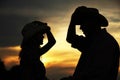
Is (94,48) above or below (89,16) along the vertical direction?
below

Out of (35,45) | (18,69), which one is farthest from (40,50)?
(18,69)

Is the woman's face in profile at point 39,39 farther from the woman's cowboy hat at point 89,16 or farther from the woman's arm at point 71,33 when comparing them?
the woman's cowboy hat at point 89,16

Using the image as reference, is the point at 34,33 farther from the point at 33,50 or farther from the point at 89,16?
the point at 89,16

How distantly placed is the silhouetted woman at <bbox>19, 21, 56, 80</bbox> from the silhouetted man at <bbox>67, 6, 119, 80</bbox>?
216 centimetres

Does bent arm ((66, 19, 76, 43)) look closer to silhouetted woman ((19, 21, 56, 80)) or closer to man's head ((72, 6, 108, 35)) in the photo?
man's head ((72, 6, 108, 35))

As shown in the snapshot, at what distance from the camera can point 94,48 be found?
767 centimetres

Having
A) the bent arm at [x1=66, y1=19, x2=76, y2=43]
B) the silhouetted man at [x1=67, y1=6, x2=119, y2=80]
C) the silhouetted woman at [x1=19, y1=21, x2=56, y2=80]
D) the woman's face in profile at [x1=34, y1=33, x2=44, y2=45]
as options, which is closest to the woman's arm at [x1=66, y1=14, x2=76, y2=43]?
the bent arm at [x1=66, y1=19, x2=76, y2=43]

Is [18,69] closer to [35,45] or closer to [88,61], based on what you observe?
[35,45]

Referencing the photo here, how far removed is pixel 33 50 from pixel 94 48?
318 cm

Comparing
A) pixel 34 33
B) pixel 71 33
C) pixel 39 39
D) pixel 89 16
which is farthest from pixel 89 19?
pixel 39 39

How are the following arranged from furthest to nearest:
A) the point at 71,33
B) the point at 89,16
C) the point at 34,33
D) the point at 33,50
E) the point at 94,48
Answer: the point at 33,50 < the point at 34,33 < the point at 71,33 < the point at 89,16 < the point at 94,48

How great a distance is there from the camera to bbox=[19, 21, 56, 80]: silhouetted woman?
10.4m

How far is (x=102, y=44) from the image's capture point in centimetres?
765

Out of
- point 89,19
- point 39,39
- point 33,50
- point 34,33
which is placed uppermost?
point 89,19
